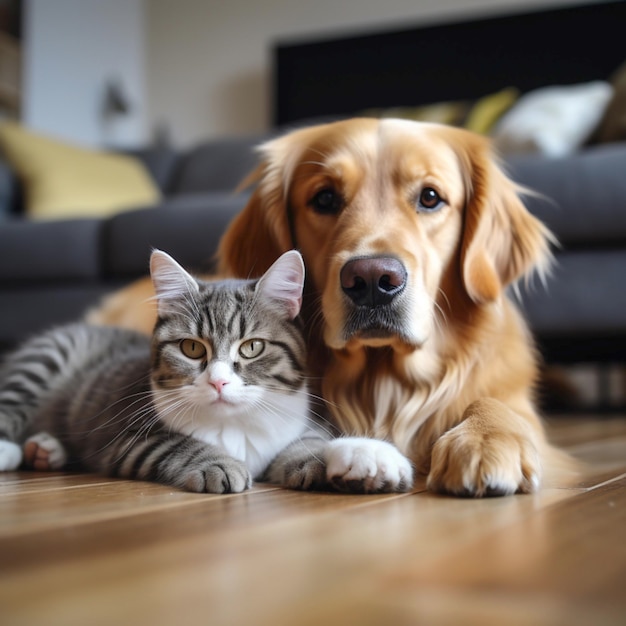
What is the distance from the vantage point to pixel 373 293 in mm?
1212

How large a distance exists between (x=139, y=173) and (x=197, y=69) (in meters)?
2.26

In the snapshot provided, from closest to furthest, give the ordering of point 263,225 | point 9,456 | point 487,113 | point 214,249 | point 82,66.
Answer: point 9,456 → point 263,225 → point 214,249 → point 487,113 → point 82,66

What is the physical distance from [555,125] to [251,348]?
2.28m

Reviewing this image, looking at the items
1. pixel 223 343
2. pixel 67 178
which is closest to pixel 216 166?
pixel 67 178

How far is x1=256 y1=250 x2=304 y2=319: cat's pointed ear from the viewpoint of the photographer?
49.3 inches

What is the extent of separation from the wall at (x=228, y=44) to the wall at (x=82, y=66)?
0.18 m

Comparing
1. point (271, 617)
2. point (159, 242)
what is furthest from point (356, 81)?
point (271, 617)

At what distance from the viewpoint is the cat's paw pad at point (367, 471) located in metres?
1.10

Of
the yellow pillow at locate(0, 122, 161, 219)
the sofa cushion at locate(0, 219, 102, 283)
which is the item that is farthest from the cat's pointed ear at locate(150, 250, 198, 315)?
the yellow pillow at locate(0, 122, 161, 219)

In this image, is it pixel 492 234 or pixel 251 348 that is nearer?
pixel 251 348

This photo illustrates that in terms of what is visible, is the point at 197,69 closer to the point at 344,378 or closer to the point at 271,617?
the point at 344,378

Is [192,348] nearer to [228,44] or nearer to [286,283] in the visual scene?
[286,283]

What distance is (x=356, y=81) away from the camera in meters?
5.64

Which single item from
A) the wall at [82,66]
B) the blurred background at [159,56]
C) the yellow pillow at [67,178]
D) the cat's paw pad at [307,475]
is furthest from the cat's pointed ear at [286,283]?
the wall at [82,66]
